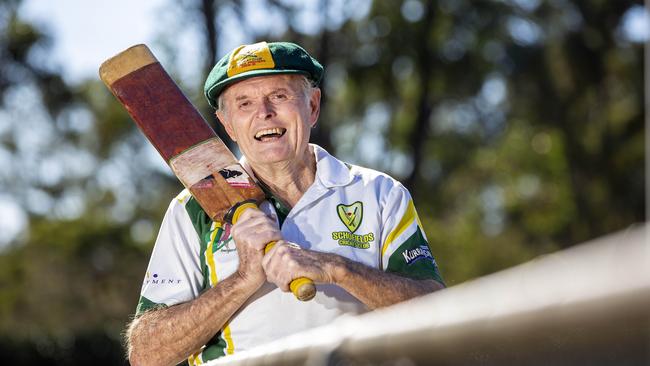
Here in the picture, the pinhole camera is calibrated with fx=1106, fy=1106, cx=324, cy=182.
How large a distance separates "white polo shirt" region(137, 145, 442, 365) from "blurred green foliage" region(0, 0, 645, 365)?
10579 mm

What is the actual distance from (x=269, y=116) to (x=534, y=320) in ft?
7.09

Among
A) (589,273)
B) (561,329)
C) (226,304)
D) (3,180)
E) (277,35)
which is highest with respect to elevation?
(589,273)

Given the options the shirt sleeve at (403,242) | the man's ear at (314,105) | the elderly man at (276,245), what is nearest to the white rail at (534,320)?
the elderly man at (276,245)

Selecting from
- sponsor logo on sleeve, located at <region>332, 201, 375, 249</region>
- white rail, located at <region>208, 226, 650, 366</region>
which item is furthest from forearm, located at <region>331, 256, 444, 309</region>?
white rail, located at <region>208, 226, 650, 366</region>

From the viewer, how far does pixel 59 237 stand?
1253 inches

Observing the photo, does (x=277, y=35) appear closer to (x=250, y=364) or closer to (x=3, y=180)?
(x=250, y=364)

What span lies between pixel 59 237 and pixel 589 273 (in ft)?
Answer: 105

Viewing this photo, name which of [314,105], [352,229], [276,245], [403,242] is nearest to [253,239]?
[276,245]

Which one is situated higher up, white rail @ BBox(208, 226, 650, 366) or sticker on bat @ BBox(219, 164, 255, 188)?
white rail @ BBox(208, 226, 650, 366)

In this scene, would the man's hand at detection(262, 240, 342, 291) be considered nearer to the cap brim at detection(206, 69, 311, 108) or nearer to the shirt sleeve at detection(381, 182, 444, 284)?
the shirt sleeve at detection(381, 182, 444, 284)

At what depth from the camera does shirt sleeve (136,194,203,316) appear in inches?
121

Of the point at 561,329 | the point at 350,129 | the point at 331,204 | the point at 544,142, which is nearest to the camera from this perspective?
the point at 561,329

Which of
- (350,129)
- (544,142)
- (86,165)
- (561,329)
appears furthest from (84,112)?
(561,329)

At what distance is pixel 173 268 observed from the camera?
3.11 m
